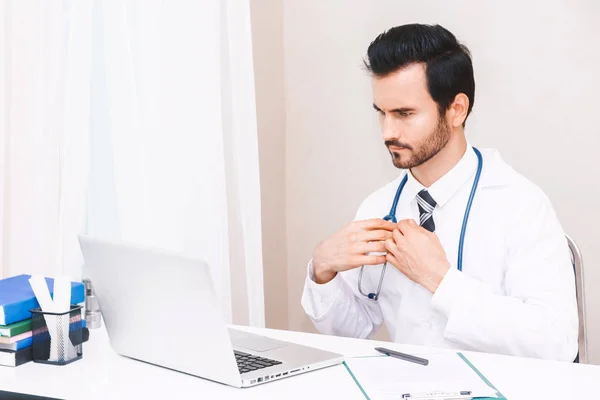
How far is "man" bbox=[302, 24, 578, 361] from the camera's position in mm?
1603

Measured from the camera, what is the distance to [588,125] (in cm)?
244

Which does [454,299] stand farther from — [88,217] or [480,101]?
[480,101]

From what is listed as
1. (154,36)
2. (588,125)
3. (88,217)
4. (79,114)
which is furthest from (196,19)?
(588,125)

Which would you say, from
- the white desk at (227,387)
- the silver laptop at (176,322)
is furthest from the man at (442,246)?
the silver laptop at (176,322)

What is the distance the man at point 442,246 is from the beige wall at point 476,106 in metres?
0.66

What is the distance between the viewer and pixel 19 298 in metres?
1.43

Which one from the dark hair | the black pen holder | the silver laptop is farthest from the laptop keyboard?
the dark hair

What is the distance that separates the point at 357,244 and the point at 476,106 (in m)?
1.10

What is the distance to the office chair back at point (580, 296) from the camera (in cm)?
173

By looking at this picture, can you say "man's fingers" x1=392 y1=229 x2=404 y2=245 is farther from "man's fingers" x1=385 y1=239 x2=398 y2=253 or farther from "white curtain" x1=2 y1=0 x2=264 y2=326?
"white curtain" x1=2 y1=0 x2=264 y2=326

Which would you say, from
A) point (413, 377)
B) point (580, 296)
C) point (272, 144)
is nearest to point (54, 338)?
point (413, 377)

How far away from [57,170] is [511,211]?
3.49 feet

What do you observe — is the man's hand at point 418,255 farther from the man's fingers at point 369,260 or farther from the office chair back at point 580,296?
the office chair back at point 580,296

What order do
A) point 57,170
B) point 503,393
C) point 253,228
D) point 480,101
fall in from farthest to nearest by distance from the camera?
point 480,101 → point 253,228 → point 57,170 → point 503,393
